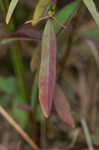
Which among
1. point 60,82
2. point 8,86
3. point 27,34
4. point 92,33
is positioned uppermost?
point 27,34

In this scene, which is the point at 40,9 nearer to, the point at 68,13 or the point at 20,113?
the point at 68,13

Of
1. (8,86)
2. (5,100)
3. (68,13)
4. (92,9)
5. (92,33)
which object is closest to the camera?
(92,9)

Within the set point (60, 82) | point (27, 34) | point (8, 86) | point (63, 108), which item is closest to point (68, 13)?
point (27, 34)

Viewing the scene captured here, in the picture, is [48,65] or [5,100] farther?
[5,100]

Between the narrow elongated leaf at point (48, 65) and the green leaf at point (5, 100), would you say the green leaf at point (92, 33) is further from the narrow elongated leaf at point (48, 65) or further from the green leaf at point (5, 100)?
the green leaf at point (5, 100)

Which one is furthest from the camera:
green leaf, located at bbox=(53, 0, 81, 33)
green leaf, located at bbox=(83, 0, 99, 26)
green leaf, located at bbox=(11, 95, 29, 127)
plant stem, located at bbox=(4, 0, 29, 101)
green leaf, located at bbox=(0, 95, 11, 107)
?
green leaf, located at bbox=(0, 95, 11, 107)

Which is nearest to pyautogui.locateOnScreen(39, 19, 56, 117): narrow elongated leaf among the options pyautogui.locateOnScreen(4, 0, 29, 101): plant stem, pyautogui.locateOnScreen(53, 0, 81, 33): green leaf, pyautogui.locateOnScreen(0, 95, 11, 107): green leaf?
pyautogui.locateOnScreen(53, 0, 81, 33): green leaf

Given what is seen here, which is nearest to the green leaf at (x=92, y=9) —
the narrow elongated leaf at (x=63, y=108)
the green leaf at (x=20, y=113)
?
the narrow elongated leaf at (x=63, y=108)

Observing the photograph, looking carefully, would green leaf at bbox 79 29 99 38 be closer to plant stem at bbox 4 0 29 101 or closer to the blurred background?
the blurred background

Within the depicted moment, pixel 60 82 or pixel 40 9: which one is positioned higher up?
pixel 40 9
